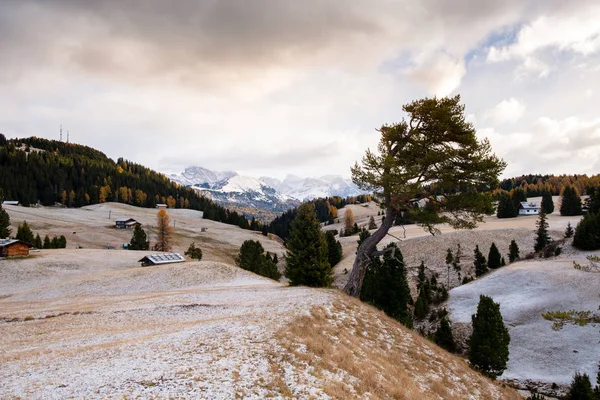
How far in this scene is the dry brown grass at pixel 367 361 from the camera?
38.2 ft

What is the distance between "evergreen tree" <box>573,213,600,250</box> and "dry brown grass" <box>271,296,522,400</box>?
61645 millimetres

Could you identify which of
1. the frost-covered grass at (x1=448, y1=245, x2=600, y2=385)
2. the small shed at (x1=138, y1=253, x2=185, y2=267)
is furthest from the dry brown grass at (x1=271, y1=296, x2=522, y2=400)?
the small shed at (x1=138, y1=253, x2=185, y2=267)

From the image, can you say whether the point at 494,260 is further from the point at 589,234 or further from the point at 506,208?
the point at 506,208

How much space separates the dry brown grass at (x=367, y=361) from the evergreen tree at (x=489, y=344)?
42.8ft

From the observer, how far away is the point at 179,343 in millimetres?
14266

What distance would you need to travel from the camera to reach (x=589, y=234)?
62781 millimetres

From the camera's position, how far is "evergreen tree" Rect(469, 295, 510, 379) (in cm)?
2983

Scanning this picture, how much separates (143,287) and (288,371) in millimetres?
35110

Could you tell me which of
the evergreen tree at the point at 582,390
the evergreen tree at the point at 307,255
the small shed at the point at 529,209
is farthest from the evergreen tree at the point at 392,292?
the small shed at the point at 529,209

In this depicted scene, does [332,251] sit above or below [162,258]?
below

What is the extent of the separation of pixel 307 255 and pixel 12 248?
54367mm

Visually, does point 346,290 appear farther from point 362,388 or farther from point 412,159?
point 362,388

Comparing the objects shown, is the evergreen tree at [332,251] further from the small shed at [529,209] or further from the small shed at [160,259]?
the small shed at [529,209]

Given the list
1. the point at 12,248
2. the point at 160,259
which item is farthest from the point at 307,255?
the point at 12,248
